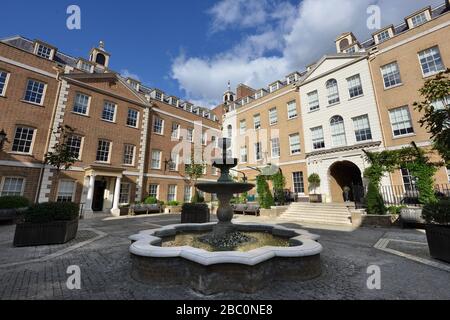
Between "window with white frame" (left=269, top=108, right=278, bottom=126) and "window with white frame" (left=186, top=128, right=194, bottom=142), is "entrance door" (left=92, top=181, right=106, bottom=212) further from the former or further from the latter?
"window with white frame" (left=269, top=108, right=278, bottom=126)

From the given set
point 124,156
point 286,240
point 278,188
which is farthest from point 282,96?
point 286,240

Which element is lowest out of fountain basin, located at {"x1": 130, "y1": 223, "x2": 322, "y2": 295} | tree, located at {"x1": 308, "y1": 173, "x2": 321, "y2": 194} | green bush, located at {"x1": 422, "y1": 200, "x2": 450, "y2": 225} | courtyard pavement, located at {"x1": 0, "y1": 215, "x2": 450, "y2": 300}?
courtyard pavement, located at {"x1": 0, "y1": 215, "x2": 450, "y2": 300}

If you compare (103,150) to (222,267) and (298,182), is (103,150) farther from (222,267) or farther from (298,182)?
(222,267)

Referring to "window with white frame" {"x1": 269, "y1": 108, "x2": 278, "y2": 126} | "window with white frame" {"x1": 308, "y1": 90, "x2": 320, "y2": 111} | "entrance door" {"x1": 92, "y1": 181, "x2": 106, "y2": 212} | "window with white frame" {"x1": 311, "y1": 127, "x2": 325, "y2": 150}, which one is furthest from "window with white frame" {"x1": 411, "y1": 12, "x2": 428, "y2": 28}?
"entrance door" {"x1": 92, "y1": 181, "x2": 106, "y2": 212}

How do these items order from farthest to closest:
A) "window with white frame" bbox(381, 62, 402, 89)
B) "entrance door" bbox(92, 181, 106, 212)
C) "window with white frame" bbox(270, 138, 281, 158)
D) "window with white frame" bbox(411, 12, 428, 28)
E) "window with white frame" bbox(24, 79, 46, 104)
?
"window with white frame" bbox(270, 138, 281, 158)
"entrance door" bbox(92, 181, 106, 212)
"window with white frame" bbox(381, 62, 402, 89)
"window with white frame" bbox(411, 12, 428, 28)
"window with white frame" bbox(24, 79, 46, 104)

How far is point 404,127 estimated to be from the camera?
587 inches

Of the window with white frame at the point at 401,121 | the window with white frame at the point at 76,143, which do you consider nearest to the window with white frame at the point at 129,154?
the window with white frame at the point at 76,143

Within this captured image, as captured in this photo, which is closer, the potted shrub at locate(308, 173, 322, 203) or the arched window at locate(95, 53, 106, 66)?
the potted shrub at locate(308, 173, 322, 203)

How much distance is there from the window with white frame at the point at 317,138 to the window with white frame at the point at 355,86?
148 inches

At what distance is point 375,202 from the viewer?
36.6 feet

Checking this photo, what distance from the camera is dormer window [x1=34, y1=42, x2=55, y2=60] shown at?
16891 millimetres

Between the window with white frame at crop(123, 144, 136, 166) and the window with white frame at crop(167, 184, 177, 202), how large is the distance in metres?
5.06

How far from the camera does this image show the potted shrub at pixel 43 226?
22.0 ft
